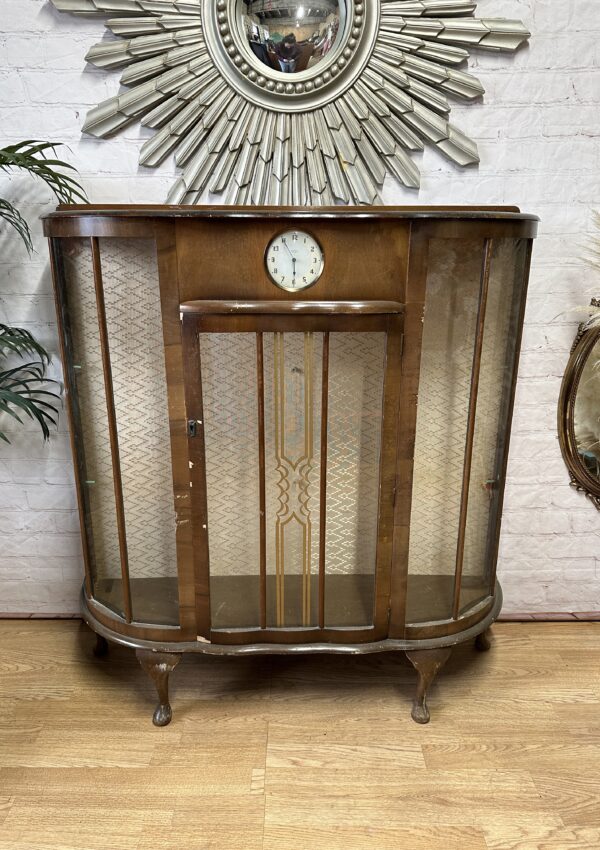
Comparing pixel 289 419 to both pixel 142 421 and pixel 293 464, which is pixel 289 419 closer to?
pixel 293 464

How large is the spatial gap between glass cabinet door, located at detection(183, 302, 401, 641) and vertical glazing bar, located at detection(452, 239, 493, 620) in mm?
177

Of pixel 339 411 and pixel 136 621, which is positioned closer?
pixel 339 411

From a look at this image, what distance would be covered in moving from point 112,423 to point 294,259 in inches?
20.7

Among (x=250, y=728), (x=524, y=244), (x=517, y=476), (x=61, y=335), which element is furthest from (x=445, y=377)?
(x=250, y=728)

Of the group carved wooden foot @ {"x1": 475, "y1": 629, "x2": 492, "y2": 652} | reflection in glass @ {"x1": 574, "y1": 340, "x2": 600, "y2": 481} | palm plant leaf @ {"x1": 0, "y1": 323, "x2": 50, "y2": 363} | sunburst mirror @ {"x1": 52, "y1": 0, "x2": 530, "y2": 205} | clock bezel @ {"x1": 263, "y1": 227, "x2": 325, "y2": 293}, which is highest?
sunburst mirror @ {"x1": 52, "y1": 0, "x2": 530, "y2": 205}

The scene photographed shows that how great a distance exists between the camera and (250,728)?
1.42 meters

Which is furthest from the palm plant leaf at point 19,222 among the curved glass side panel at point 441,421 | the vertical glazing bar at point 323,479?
the curved glass side panel at point 441,421

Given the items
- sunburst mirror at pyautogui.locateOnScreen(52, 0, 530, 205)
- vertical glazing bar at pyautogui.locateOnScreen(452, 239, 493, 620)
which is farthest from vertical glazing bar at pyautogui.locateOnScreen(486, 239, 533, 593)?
sunburst mirror at pyautogui.locateOnScreen(52, 0, 530, 205)

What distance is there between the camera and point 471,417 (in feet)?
4.17

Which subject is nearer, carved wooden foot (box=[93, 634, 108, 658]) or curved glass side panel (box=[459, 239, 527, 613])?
curved glass side panel (box=[459, 239, 527, 613])

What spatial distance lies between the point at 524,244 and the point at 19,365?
1358 millimetres

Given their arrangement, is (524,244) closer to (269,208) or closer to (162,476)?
(269,208)

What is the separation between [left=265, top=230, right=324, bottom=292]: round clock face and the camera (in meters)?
1.12

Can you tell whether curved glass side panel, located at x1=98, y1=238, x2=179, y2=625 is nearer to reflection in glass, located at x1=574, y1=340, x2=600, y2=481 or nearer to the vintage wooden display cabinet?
the vintage wooden display cabinet
